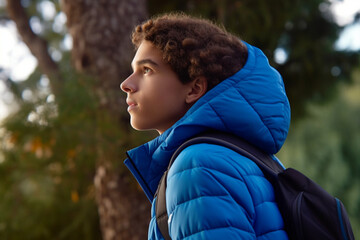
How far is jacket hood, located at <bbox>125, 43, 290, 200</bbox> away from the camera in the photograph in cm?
145

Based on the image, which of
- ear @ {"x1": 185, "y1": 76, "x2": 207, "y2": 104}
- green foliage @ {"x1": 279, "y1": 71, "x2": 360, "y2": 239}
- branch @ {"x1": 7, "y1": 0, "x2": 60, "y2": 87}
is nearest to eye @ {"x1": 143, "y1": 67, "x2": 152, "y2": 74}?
ear @ {"x1": 185, "y1": 76, "x2": 207, "y2": 104}

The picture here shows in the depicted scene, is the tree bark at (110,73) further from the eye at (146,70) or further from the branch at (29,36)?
the eye at (146,70)

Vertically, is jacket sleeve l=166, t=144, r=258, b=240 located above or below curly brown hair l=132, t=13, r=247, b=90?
below

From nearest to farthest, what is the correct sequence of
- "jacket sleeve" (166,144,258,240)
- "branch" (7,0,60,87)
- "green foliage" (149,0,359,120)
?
"jacket sleeve" (166,144,258,240) < "green foliage" (149,0,359,120) < "branch" (7,0,60,87)

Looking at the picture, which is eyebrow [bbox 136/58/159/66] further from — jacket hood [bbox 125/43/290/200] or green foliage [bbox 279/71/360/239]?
green foliage [bbox 279/71/360/239]

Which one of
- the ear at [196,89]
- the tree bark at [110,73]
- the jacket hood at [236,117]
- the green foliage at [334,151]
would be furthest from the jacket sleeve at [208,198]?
the green foliage at [334,151]

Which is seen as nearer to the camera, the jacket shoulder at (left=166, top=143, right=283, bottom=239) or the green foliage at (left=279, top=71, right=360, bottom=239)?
the jacket shoulder at (left=166, top=143, right=283, bottom=239)

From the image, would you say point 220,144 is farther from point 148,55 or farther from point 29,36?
point 29,36

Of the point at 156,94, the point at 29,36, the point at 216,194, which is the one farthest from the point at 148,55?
the point at 29,36

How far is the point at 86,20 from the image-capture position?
3.81 m

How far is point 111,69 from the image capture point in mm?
3754

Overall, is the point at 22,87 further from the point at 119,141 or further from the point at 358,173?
the point at 358,173

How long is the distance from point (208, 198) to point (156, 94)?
1.75ft

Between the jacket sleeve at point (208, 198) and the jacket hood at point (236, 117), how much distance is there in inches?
5.8
